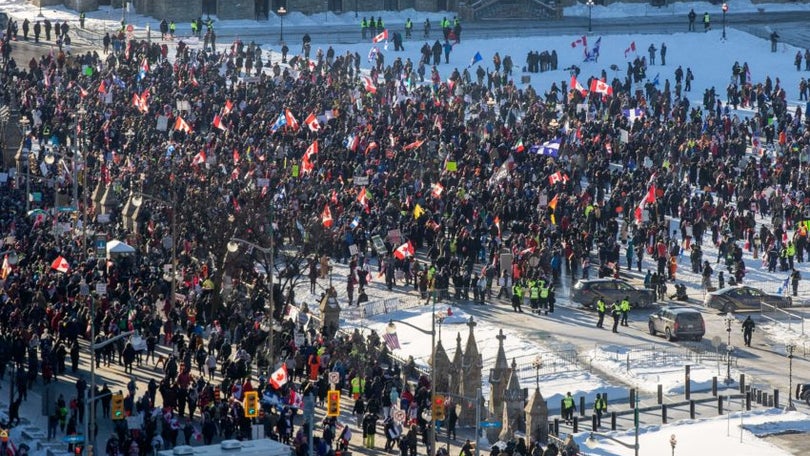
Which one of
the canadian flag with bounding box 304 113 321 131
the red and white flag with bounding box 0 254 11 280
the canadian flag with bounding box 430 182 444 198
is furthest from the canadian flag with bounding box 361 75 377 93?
the red and white flag with bounding box 0 254 11 280

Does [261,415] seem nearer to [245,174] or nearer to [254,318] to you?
[254,318]

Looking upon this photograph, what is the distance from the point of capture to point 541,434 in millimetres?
57094

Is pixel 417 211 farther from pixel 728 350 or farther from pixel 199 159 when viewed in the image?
Answer: pixel 728 350

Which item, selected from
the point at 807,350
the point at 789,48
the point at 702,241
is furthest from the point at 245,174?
the point at 789,48

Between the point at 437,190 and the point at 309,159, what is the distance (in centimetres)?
624

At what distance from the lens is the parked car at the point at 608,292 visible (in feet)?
238

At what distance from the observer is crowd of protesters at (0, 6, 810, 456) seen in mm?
60062

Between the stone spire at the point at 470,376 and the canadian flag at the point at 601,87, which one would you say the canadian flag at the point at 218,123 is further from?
the stone spire at the point at 470,376

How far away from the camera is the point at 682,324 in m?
68.5

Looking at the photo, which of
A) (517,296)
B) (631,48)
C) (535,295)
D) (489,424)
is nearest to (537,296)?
(535,295)

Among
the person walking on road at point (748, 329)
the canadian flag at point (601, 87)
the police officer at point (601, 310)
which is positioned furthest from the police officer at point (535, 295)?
the canadian flag at point (601, 87)

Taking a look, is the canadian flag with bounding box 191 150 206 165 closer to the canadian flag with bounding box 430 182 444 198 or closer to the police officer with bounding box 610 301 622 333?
the canadian flag with bounding box 430 182 444 198

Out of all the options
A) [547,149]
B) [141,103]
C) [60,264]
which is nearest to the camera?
[60,264]

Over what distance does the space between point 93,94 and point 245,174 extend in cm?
1339
